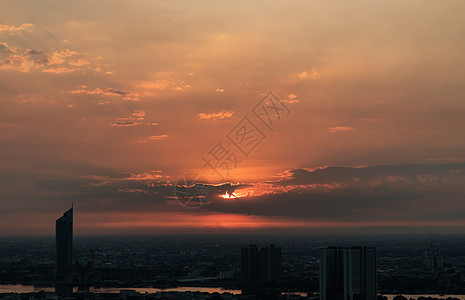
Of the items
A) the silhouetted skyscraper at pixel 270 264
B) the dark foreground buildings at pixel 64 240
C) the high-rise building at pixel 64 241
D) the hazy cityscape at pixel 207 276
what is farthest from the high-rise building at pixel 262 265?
the high-rise building at pixel 64 241

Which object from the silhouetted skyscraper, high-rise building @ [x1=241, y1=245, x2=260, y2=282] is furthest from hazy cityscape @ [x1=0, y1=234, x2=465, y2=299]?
the silhouetted skyscraper

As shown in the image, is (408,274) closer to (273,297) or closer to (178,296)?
(273,297)

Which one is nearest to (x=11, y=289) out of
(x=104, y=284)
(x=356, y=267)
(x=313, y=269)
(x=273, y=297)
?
(x=104, y=284)

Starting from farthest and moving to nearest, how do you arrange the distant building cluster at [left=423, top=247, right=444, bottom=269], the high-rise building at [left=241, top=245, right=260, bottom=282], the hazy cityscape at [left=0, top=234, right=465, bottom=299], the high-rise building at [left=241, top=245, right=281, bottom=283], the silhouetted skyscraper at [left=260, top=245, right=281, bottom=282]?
the distant building cluster at [left=423, top=247, right=444, bottom=269] → the high-rise building at [left=241, top=245, right=260, bottom=282] → the high-rise building at [left=241, top=245, right=281, bottom=283] → the silhouetted skyscraper at [left=260, top=245, right=281, bottom=282] → the hazy cityscape at [left=0, top=234, right=465, bottom=299]

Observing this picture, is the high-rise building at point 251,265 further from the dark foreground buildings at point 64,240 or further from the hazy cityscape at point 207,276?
the dark foreground buildings at point 64,240

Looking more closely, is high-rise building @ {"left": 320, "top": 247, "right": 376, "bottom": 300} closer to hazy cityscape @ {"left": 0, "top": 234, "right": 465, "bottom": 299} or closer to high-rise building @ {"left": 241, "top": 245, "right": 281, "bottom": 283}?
hazy cityscape @ {"left": 0, "top": 234, "right": 465, "bottom": 299}

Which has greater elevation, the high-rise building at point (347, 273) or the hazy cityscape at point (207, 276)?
the high-rise building at point (347, 273)
